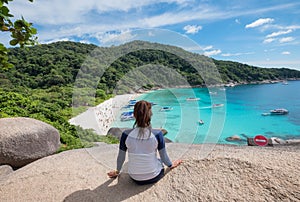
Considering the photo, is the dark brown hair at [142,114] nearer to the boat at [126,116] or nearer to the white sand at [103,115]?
the boat at [126,116]

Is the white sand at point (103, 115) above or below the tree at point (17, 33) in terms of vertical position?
below

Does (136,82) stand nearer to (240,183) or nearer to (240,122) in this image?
(240,183)

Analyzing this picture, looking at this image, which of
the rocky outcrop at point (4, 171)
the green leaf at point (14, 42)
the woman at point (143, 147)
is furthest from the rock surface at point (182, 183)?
the green leaf at point (14, 42)

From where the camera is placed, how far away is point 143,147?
2299mm

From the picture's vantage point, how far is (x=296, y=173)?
2312 mm

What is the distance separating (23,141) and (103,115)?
6.88 ft

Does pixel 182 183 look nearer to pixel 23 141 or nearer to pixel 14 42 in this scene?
pixel 14 42

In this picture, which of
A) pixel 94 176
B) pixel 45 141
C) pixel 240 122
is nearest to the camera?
pixel 94 176

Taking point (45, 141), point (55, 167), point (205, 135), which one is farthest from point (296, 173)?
point (45, 141)

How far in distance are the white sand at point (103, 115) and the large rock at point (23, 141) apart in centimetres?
166

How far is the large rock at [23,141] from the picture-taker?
418 centimetres

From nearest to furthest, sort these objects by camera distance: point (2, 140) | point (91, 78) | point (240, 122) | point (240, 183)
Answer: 1. point (240, 183)
2. point (91, 78)
3. point (2, 140)
4. point (240, 122)

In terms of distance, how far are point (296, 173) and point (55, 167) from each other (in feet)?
10.1

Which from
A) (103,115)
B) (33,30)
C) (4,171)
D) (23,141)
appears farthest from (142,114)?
(23,141)
